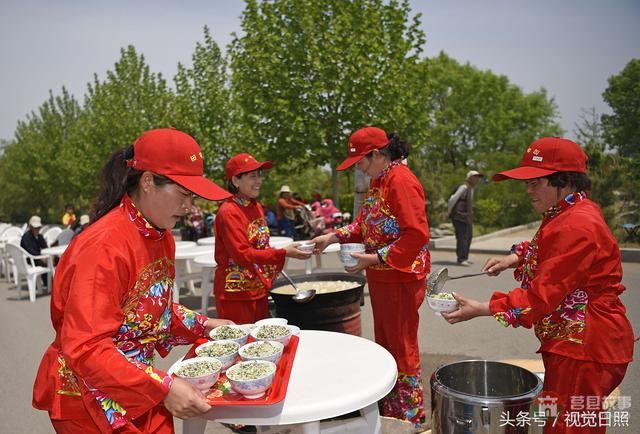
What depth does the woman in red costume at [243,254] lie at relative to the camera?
365 cm

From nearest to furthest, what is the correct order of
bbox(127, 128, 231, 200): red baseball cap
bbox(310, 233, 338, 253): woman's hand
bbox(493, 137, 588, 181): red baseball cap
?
bbox(127, 128, 231, 200): red baseball cap < bbox(493, 137, 588, 181): red baseball cap < bbox(310, 233, 338, 253): woman's hand

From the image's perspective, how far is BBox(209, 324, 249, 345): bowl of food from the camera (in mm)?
2334

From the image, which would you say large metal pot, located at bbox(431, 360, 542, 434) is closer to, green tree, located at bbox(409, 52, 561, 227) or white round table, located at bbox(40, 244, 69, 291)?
white round table, located at bbox(40, 244, 69, 291)

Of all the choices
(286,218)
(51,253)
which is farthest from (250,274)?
(286,218)

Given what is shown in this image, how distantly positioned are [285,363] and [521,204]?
18089 millimetres

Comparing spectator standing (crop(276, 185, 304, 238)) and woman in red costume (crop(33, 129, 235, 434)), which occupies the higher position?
woman in red costume (crop(33, 129, 235, 434))

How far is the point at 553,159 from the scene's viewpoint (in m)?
2.33

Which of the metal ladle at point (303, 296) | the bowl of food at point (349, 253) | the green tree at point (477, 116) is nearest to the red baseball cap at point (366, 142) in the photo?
the bowl of food at point (349, 253)

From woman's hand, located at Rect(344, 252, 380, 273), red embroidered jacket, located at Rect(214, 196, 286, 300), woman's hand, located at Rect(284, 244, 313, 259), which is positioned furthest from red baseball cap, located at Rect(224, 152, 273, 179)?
woman's hand, located at Rect(344, 252, 380, 273)

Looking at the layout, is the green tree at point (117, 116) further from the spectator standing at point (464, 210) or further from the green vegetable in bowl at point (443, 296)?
the green vegetable in bowl at point (443, 296)

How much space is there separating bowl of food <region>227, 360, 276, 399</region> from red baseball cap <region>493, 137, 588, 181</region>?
1.45 m

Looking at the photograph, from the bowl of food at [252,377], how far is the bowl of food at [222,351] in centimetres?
8

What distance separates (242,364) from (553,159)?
1.71m

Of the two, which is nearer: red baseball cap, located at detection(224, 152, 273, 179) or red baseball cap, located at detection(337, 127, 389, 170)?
red baseball cap, located at detection(337, 127, 389, 170)
